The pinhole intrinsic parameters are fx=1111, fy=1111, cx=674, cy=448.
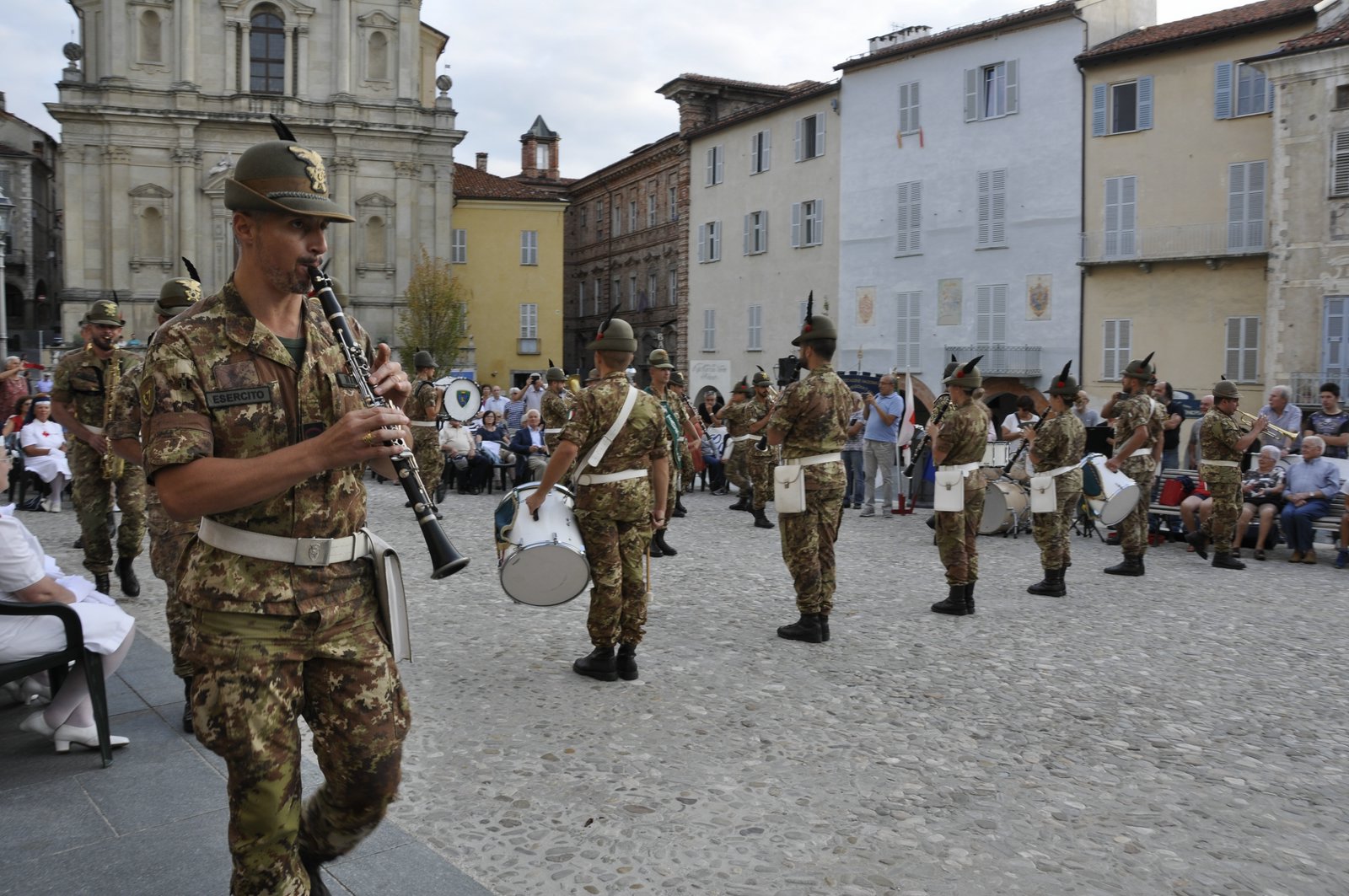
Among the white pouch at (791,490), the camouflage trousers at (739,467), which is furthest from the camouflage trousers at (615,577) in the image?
the camouflage trousers at (739,467)

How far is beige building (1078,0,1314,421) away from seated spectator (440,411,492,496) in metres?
17.2

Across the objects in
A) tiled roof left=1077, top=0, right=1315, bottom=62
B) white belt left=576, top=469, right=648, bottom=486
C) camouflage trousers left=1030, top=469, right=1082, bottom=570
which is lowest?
camouflage trousers left=1030, top=469, right=1082, bottom=570

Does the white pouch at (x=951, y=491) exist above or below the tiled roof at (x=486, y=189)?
below

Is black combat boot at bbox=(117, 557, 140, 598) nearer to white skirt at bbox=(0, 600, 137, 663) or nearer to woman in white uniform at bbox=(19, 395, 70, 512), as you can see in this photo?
white skirt at bbox=(0, 600, 137, 663)

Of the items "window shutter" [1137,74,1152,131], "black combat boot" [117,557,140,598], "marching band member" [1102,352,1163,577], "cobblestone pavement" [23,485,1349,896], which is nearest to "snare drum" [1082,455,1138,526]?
"marching band member" [1102,352,1163,577]

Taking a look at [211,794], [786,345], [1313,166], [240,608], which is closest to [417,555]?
[211,794]

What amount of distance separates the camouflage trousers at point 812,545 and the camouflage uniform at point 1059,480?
10.2 feet

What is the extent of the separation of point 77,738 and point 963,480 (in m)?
6.55

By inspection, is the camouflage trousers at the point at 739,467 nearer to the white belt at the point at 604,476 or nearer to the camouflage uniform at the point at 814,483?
the camouflage uniform at the point at 814,483

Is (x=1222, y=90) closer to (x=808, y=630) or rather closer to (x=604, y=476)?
(x=808, y=630)

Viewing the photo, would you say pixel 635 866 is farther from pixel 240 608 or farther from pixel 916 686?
pixel 916 686

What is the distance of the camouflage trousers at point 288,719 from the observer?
2812 mm

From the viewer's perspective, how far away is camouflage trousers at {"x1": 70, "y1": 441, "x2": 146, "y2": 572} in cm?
827

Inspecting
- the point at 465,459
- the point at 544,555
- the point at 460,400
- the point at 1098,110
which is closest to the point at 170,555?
the point at 544,555
